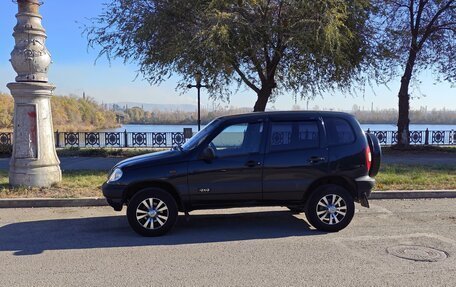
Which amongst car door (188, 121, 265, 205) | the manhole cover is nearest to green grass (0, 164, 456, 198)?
car door (188, 121, 265, 205)

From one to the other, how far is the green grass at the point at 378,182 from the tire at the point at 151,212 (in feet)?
9.22

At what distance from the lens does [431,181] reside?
10.0 m

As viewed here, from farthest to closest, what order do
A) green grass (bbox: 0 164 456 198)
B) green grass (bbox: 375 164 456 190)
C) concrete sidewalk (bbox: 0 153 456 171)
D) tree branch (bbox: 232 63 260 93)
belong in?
tree branch (bbox: 232 63 260 93), concrete sidewalk (bbox: 0 153 456 171), green grass (bbox: 375 164 456 190), green grass (bbox: 0 164 456 198)

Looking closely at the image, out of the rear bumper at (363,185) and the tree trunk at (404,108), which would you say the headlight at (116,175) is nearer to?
the rear bumper at (363,185)

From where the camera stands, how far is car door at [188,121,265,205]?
6.06 metres

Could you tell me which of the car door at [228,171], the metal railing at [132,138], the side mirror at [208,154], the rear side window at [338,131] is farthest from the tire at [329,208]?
the metal railing at [132,138]

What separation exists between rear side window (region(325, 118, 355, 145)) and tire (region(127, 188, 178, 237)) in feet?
8.40

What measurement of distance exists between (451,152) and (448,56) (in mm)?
4470

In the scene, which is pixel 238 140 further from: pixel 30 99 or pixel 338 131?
pixel 30 99

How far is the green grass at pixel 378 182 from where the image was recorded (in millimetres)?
8633

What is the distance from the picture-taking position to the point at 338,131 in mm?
6426

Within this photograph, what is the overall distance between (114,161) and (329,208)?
961 cm

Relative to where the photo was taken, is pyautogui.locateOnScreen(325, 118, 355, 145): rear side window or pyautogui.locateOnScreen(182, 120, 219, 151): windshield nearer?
pyautogui.locateOnScreen(182, 120, 219, 151): windshield

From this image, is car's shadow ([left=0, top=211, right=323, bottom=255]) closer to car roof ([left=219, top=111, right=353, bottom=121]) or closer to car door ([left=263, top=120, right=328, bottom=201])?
car door ([left=263, top=120, right=328, bottom=201])
